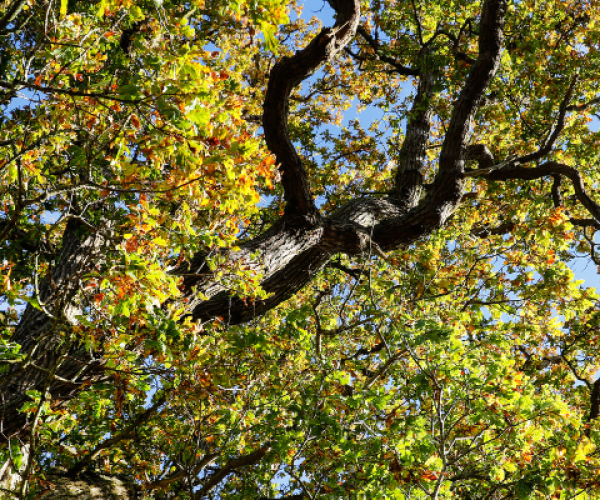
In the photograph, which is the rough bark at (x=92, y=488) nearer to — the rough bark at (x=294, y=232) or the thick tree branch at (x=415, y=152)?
the rough bark at (x=294, y=232)

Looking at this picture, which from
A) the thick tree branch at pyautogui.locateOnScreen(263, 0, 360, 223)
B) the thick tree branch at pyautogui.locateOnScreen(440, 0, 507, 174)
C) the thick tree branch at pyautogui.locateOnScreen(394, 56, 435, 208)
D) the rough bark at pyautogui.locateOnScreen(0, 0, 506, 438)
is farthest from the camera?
the thick tree branch at pyautogui.locateOnScreen(394, 56, 435, 208)

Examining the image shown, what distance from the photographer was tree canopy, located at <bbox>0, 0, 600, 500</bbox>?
10.2 ft

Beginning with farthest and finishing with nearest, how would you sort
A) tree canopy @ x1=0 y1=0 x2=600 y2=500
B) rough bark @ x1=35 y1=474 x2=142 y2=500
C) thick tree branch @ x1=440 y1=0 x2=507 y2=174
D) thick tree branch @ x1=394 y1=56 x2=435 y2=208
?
thick tree branch @ x1=394 y1=56 x2=435 y2=208 < thick tree branch @ x1=440 y1=0 x2=507 y2=174 < rough bark @ x1=35 y1=474 x2=142 y2=500 < tree canopy @ x1=0 y1=0 x2=600 y2=500

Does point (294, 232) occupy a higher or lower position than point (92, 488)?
higher

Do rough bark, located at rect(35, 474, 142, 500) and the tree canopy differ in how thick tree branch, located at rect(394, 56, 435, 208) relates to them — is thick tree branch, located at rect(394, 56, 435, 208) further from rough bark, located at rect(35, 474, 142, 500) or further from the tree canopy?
rough bark, located at rect(35, 474, 142, 500)

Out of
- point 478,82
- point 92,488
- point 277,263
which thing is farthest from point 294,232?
point 92,488

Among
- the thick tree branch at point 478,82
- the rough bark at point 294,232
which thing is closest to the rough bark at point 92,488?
the rough bark at point 294,232

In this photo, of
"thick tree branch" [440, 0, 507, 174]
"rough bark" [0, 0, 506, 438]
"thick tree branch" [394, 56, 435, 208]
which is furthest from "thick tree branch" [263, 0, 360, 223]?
"thick tree branch" [394, 56, 435, 208]

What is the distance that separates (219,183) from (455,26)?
788cm

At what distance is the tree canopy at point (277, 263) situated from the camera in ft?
10.2

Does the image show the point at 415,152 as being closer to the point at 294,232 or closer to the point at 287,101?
the point at 287,101

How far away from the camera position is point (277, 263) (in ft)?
16.4

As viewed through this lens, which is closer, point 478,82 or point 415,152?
point 478,82

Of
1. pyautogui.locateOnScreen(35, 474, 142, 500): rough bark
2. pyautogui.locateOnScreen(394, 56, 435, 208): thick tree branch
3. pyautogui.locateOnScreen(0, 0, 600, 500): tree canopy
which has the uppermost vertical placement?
pyautogui.locateOnScreen(394, 56, 435, 208): thick tree branch
